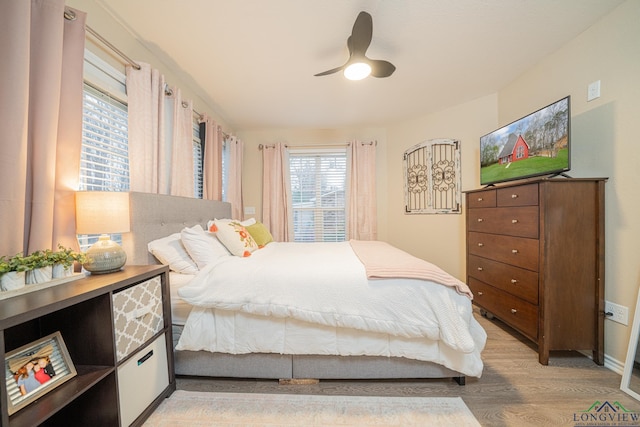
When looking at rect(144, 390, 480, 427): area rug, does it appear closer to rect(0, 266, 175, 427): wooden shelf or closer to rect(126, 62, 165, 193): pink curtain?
rect(0, 266, 175, 427): wooden shelf

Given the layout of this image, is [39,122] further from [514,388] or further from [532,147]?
[532,147]

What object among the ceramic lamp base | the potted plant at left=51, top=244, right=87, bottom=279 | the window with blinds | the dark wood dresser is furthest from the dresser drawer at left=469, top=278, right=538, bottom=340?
the potted plant at left=51, top=244, right=87, bottom=279

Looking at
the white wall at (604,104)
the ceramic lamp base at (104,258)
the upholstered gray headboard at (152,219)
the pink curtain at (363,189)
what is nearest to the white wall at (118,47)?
the white wall at (604,104)

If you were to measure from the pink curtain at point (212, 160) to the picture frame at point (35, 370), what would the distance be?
2.02 m

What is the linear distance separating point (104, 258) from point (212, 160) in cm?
193

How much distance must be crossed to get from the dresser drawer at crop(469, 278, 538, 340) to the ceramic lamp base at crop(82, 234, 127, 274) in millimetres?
2731

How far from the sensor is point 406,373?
1415 millimetres

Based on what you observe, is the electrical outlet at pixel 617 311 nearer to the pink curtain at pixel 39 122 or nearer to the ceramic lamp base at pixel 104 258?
the ceramic lamp base at pixel 104 258

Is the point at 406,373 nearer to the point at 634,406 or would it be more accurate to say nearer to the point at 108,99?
the point at 634,406

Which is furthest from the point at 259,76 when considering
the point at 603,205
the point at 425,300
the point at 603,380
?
the point at 603,380

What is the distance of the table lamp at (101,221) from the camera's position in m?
1.17

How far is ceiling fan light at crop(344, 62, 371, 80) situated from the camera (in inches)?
72.0

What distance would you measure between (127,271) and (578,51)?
11.7ft

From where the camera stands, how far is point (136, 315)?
113 centimetres
